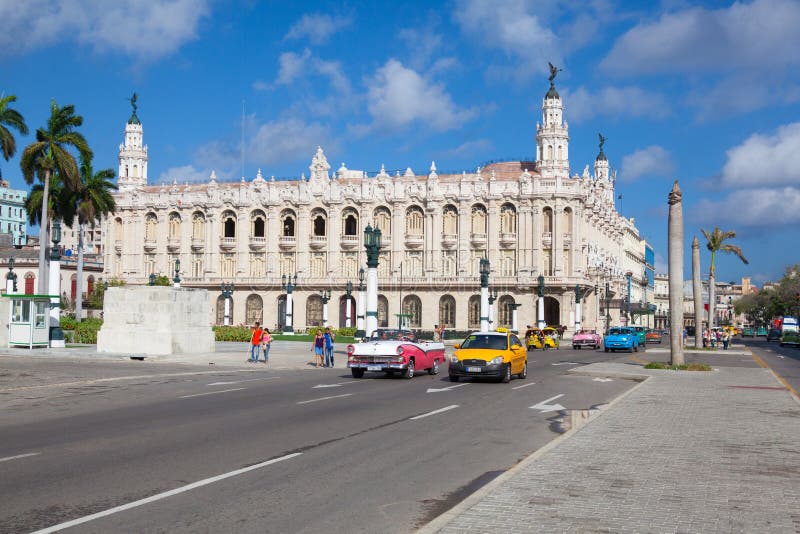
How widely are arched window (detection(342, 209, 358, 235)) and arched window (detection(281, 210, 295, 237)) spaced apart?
6054 millimetres

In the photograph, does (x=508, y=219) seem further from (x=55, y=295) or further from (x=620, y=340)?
(x=55, y=295)

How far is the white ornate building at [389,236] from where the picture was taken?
3275 inches

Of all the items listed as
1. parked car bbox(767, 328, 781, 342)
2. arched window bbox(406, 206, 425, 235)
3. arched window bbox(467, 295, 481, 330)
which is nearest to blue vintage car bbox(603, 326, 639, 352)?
arched window bbox(467, 295, 481, 330)

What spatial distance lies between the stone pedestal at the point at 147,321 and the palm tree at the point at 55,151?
15973mm

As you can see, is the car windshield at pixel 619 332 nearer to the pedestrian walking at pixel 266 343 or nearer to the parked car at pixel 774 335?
the pedestrian walking at pixel 266 343

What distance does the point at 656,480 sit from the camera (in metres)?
9.13

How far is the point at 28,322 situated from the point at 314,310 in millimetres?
54586

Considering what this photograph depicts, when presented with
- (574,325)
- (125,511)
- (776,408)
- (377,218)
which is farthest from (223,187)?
(125,511)

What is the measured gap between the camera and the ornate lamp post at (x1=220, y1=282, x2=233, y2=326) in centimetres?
8375

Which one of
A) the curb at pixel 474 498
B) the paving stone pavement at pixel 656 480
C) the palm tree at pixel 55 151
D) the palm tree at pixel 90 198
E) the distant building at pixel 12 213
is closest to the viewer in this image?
the curb at pixel 474 498

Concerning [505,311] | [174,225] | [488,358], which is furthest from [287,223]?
[488,358]

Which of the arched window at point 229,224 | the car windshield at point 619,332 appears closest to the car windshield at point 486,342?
the car windshield at point 619,332

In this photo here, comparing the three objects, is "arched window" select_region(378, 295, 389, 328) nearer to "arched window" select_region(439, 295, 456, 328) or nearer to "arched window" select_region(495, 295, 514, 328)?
"arched window" select_region(439, 295, 456, 328)

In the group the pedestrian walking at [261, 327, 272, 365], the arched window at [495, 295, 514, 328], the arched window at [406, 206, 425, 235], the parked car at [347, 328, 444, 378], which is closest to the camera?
the parked car at [347, 328, 444, 378]
